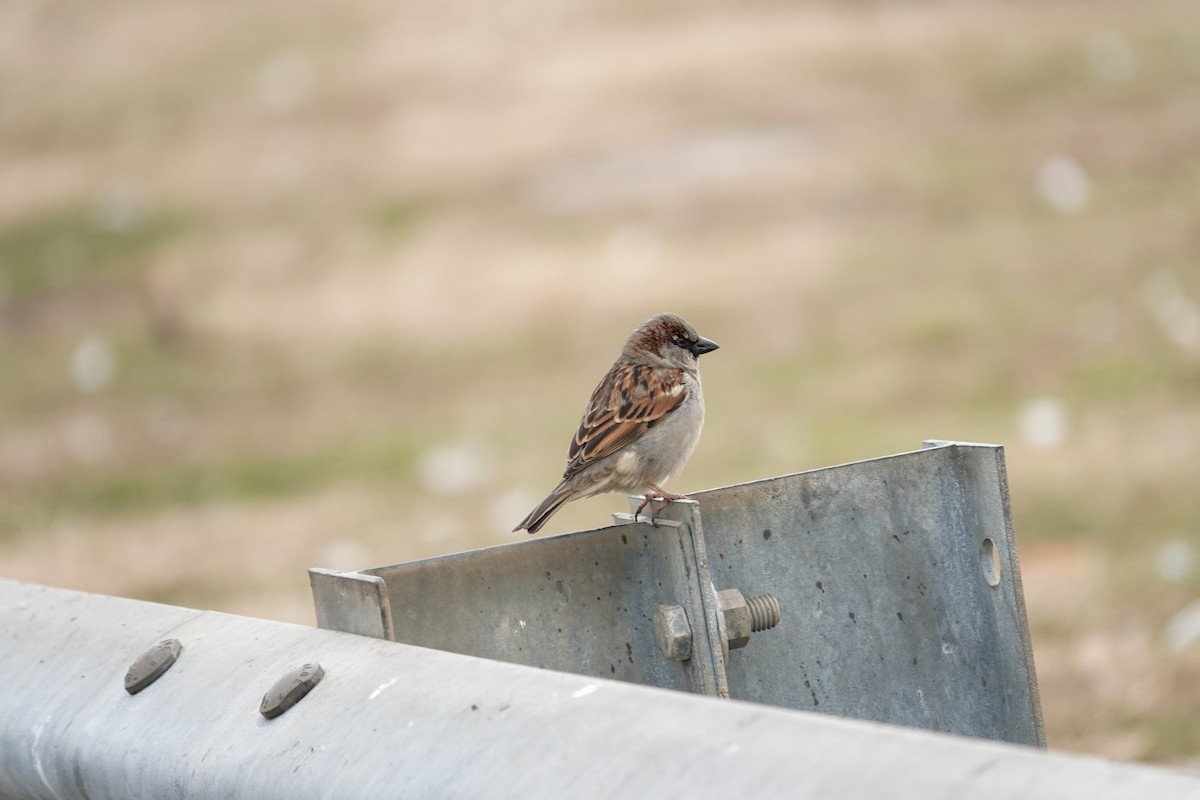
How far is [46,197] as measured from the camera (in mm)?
13375

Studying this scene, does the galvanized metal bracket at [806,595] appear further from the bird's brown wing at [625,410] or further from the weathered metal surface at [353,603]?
the bird's brown wing at [625,410]

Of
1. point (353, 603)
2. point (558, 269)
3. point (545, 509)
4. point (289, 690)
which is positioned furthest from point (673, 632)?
point (558, 269)

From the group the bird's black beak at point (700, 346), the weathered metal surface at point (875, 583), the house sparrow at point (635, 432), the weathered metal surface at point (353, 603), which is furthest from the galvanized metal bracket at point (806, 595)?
the bird's black beak at point (700, 346)

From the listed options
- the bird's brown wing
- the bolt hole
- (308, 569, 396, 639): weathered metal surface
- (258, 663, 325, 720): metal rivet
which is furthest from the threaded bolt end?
the bird's brown wing

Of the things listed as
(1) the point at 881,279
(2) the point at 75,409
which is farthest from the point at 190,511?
(1) the point at 881,279

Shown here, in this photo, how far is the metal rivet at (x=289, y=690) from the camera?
2.25 meters

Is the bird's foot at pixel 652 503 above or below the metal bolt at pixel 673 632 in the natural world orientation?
above

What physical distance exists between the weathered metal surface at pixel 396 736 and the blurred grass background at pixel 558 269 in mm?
3825

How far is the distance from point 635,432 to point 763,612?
214 cm

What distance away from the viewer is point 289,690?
2262 mm

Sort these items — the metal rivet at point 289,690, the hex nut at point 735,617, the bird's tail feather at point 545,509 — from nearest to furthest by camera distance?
the metal rivet at point 289,690
the hex nut at point 735,617
the bird's tail feather at point 545,509

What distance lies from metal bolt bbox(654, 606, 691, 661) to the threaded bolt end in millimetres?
159

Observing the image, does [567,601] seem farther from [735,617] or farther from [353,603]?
[353,603]

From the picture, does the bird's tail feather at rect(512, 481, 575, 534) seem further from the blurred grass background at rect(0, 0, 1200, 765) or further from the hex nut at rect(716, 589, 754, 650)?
the blurred grass background at rect(0, 0, 1200, 765)
